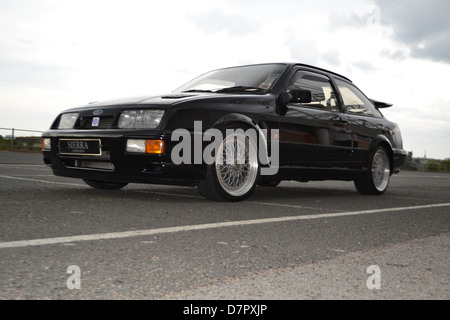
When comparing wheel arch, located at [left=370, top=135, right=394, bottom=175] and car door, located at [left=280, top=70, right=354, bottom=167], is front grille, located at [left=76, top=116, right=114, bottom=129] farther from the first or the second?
wheel arch, located at [left=370, top=135, right=394, bottom=175]

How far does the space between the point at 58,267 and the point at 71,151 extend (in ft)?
9.71

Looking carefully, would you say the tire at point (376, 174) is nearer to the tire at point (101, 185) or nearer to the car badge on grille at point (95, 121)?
the tire at point (101, 185)

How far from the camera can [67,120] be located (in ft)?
17.6

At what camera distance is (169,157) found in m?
4.58

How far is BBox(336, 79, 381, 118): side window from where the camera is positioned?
6863mm

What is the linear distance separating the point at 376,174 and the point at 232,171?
3061 mm

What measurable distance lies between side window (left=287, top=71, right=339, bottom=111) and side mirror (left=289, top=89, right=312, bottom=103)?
0.35 metres

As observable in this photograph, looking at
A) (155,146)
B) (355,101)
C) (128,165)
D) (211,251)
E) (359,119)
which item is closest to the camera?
(211,251)

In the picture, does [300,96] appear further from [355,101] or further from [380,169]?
[380,169]

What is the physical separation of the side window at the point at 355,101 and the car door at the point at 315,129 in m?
0.27

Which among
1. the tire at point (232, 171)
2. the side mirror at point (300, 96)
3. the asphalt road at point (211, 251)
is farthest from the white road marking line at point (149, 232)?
the side mirror at point (300, 96)

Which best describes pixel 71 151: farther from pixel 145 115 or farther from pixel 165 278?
pixel 165 278

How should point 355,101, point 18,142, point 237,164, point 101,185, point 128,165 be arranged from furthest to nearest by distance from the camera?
point 18,142 < point 355,101 < point 101,185 < point 237,164 < point 128,165

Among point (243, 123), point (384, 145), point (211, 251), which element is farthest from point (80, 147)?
point (384, 145)
